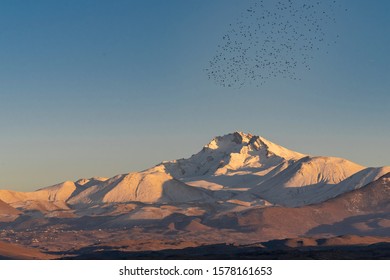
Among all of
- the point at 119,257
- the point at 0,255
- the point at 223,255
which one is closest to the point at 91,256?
the point at 119,257

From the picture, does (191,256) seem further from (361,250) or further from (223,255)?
(361,250)

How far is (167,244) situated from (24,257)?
40.0 metres

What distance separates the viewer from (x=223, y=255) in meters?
153

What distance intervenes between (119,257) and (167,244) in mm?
36932

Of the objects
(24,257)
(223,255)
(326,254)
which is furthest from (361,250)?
(24,257)

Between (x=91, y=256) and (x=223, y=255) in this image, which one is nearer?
(x=223, y=255)

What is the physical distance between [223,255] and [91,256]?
2850cm

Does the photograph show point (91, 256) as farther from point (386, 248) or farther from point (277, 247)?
point (386, 248)
